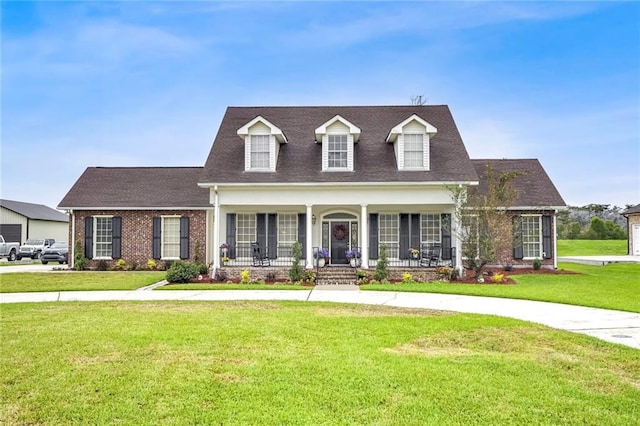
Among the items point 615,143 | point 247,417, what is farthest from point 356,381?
point 615,143

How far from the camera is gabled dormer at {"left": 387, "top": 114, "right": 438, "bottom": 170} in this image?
19.3 metres

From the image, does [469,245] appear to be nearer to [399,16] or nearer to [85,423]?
[399,16]

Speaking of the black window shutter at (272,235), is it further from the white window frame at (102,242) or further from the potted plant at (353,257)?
the white window frame at (102,242)

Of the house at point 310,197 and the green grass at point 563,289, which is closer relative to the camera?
the green grass at point 563,289

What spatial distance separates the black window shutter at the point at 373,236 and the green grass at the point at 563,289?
3584 mm

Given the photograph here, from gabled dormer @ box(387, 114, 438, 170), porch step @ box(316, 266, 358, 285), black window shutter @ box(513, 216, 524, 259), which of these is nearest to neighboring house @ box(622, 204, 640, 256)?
black window shutter @ box(513, 216, 524, 259)

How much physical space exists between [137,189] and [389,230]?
13.4 meters

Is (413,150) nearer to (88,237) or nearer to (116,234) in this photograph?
(116,234)

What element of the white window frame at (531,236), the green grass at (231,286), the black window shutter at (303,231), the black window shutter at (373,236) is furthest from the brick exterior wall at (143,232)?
the white window frame at (531,236)

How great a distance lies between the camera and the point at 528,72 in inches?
789

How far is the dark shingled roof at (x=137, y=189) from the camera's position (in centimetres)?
2241

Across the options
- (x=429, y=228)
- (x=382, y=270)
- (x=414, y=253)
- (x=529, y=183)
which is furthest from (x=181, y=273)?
(x=529, y=183)

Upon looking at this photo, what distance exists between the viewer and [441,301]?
41.0 ft

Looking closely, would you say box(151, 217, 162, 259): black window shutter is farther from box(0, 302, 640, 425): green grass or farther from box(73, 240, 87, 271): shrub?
box(0, 302, 640, 425): green grass
